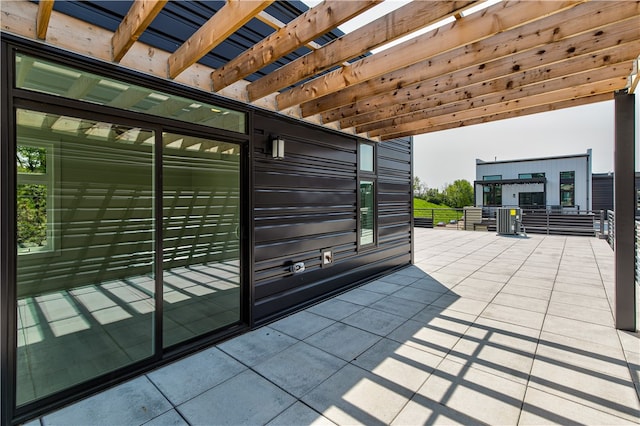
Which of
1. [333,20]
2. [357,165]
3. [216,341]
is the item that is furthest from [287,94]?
[216,341]

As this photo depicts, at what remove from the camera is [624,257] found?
9.71 ft

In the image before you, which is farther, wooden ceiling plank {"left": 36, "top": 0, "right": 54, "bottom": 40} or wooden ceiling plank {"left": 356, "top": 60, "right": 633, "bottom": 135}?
wooden ceiling plank {"left": 356, "top": 60, "right": 633, "bottom": 135}

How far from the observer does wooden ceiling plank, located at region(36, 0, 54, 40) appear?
61.9 inches

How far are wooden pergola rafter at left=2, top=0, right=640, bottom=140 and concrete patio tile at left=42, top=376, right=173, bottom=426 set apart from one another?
2068 millimetres

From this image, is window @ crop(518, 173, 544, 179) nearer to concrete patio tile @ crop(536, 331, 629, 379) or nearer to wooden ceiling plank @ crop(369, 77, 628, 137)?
wooden ceiling plank @ crop(369, 77, 628, 137)

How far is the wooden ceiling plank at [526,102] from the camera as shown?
287 cm

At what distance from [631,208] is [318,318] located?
3239 millimetres

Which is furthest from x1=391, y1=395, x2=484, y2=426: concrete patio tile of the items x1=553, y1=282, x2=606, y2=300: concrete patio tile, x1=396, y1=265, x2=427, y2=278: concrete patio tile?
x1=553, y1=282, x2=606, y2=300: concrete patio tile

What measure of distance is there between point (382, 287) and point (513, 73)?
122 inches

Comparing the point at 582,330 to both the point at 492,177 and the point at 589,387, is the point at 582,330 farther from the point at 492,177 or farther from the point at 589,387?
the point at 492,177

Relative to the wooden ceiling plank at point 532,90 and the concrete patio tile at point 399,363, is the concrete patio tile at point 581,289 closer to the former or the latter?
the wooden ceiling plank at point 532,90

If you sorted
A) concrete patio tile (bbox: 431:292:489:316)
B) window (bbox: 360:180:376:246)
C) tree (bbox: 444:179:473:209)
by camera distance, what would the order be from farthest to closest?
tree (bbox: 444:179:473:209) < window (bbox: 360:180:376:246) < concrete patio tile (bbox: 431:292:489:316)

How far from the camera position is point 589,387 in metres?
2.04

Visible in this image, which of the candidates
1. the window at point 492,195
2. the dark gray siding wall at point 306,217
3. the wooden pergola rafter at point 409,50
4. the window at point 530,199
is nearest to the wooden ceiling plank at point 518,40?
the wooden pergola rafter at point 409,50
